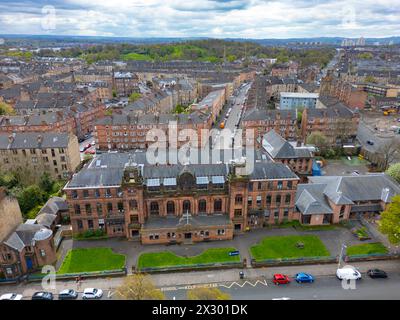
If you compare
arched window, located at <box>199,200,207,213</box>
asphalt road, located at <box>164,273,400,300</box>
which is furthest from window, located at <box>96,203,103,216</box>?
asphalt road, located at <box>164,273,400,300</box>

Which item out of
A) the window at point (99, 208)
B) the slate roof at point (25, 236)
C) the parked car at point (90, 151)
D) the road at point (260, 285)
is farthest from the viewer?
the parked car at point (90, 151)

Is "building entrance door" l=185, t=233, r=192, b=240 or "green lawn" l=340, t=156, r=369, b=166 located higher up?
"building entrance door" l=185, t=233, r=192, b=240

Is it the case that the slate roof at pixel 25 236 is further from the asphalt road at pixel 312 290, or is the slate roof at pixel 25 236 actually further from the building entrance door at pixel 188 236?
the building entrance door at pixel 188 236

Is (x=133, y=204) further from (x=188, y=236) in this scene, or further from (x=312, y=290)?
(x=312, y=290)

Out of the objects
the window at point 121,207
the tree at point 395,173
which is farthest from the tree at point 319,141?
the window at point 121,207

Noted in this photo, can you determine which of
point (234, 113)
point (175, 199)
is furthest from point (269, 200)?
point (234, 113)

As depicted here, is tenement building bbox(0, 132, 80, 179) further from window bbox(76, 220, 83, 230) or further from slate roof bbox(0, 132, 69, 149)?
window bbox(76, 220, 83, 230)
